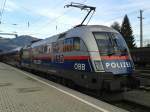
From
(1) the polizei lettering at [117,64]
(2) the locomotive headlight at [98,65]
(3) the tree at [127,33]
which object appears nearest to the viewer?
(2) the locomotive headlight at [98,65]

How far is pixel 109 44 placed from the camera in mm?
13406

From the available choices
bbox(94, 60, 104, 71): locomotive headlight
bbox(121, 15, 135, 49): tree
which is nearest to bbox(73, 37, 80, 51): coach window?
bbox(94, 60, 104, 71): locomotive headlight

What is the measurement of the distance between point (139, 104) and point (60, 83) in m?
6.91

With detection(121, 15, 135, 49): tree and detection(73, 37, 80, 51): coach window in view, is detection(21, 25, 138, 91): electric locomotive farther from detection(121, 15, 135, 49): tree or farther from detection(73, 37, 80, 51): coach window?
detection(121, 15, 135, 49): tree

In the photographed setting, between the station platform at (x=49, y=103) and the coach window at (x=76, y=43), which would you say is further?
the coach window at (x=76, y=43)

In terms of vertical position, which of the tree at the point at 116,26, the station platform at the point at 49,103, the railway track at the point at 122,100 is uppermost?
the tree at the point at 116,26

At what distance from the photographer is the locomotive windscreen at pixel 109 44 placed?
13141 mm

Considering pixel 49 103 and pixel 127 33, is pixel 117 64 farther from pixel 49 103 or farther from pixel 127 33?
pixel 127 33

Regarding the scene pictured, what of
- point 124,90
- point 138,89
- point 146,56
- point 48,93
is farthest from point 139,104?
point 146,56

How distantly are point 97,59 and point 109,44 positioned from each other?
1.09 meters

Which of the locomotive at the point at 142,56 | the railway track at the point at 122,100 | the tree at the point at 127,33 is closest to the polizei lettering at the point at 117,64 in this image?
the railway track at the point at 122,100

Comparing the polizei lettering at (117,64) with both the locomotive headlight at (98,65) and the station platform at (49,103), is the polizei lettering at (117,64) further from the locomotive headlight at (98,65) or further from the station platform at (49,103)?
the station platform at (49,103)

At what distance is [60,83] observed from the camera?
1709 centimetres

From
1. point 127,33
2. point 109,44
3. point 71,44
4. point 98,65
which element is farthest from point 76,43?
point 127,33
